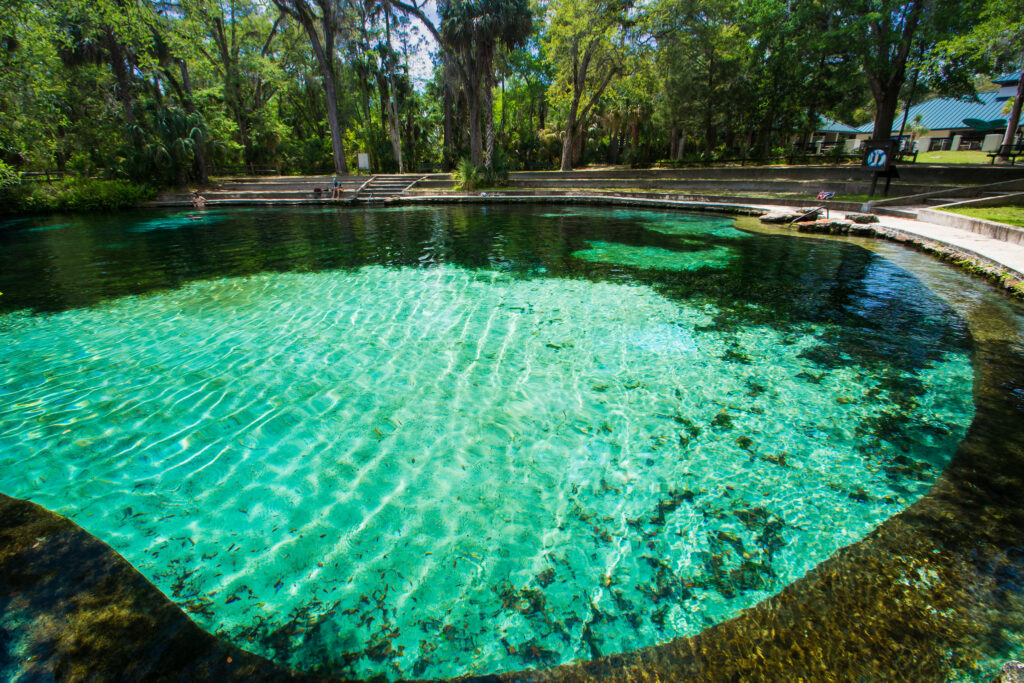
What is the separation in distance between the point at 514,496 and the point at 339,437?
186cm

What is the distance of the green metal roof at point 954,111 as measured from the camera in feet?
127

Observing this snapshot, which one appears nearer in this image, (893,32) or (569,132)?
(893,32)

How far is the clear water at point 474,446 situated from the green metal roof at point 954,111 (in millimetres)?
47622

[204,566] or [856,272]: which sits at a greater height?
[856,272]

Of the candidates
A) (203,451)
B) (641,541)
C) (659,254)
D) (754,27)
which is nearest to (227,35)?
(754,27)

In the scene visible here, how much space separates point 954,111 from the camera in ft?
141

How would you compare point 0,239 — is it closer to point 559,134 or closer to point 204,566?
point 204,566

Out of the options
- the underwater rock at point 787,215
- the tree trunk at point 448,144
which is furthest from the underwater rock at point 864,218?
the tree trunk at point 448,144

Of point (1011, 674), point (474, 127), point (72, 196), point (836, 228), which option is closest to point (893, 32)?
point (836, 228)

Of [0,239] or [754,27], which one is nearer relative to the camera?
[0,239]

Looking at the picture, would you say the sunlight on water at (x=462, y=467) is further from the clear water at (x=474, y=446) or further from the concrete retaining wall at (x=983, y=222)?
the concrete retaining wall at (x=983, y=222)

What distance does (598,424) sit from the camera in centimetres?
450

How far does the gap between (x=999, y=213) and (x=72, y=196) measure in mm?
36934

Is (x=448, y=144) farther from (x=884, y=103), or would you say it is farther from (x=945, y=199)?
(x=945, y=199)
